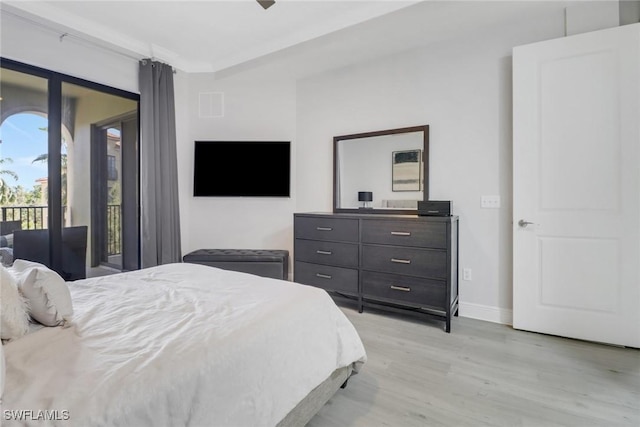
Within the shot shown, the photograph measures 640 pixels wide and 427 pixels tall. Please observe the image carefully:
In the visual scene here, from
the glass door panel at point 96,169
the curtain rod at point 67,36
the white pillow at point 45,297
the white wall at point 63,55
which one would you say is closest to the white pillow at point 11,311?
the white pillow at point 45,297

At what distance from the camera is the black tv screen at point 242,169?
3.75m

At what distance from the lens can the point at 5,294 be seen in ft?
3.27

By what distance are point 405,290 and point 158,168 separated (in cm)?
304

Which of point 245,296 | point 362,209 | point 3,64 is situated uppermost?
point 3,64

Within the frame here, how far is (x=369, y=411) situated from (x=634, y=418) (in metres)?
1.30

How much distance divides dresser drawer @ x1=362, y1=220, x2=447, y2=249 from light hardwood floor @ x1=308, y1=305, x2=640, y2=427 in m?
0.75

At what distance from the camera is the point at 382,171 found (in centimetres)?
313

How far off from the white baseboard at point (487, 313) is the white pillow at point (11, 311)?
3.06 meters

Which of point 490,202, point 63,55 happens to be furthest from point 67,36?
point 490,202

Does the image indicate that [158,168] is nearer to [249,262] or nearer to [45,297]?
[249,262]

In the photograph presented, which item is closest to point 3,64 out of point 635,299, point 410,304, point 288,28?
point 288,28

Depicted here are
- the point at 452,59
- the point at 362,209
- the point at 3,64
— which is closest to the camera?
the point at 3,64

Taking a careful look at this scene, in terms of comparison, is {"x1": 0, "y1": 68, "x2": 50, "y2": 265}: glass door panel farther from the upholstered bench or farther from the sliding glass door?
the upholstered bench

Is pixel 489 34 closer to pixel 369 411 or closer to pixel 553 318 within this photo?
pixel 553 318
